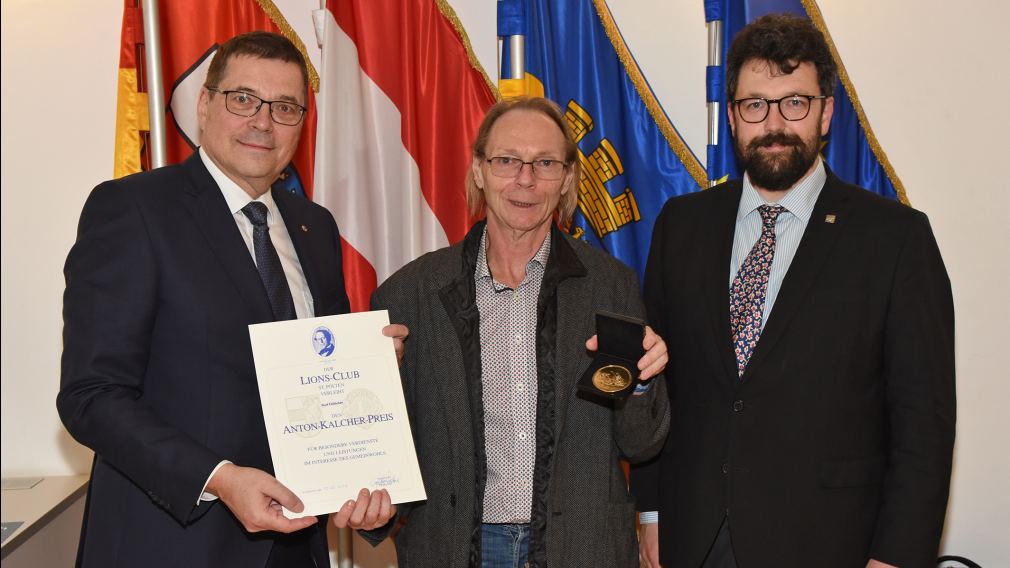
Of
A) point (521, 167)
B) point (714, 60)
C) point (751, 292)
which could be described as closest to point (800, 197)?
point (751, 292)

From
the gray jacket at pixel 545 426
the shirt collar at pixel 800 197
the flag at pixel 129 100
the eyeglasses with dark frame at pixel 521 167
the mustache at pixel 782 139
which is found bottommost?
the gray jacket at pixel 545 426

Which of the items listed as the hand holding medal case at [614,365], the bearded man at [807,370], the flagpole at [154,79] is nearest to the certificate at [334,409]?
the hand holding medal case at [614,365]

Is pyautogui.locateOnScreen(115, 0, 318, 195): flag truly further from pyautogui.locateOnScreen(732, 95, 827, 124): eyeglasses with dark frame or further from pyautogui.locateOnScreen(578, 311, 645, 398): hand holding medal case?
pyautogui.locateOnScreen(578, 311, 645, 398): hand holding medal case

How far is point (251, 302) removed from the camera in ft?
7.00

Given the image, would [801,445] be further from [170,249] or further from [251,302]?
[170,249]

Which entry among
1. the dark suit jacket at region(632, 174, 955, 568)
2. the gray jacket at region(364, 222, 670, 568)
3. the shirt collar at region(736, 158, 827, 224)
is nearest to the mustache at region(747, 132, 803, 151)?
the shirt collar at region(736, 158, 827, 224)

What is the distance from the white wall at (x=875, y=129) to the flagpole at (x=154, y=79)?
54cm

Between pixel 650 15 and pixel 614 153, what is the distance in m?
0.96

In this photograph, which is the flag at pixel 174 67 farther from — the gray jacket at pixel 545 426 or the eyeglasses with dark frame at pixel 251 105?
the gray jacket at pixel 545 426

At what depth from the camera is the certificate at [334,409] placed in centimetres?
204

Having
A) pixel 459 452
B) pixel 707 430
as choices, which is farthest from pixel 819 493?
pixel 459 452

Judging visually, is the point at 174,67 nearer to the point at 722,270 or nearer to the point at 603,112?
the point at 603,112

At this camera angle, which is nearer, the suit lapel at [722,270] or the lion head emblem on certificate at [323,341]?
the lion head emblem on certificate at [323,341]

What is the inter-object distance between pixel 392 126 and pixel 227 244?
1.72 meters
